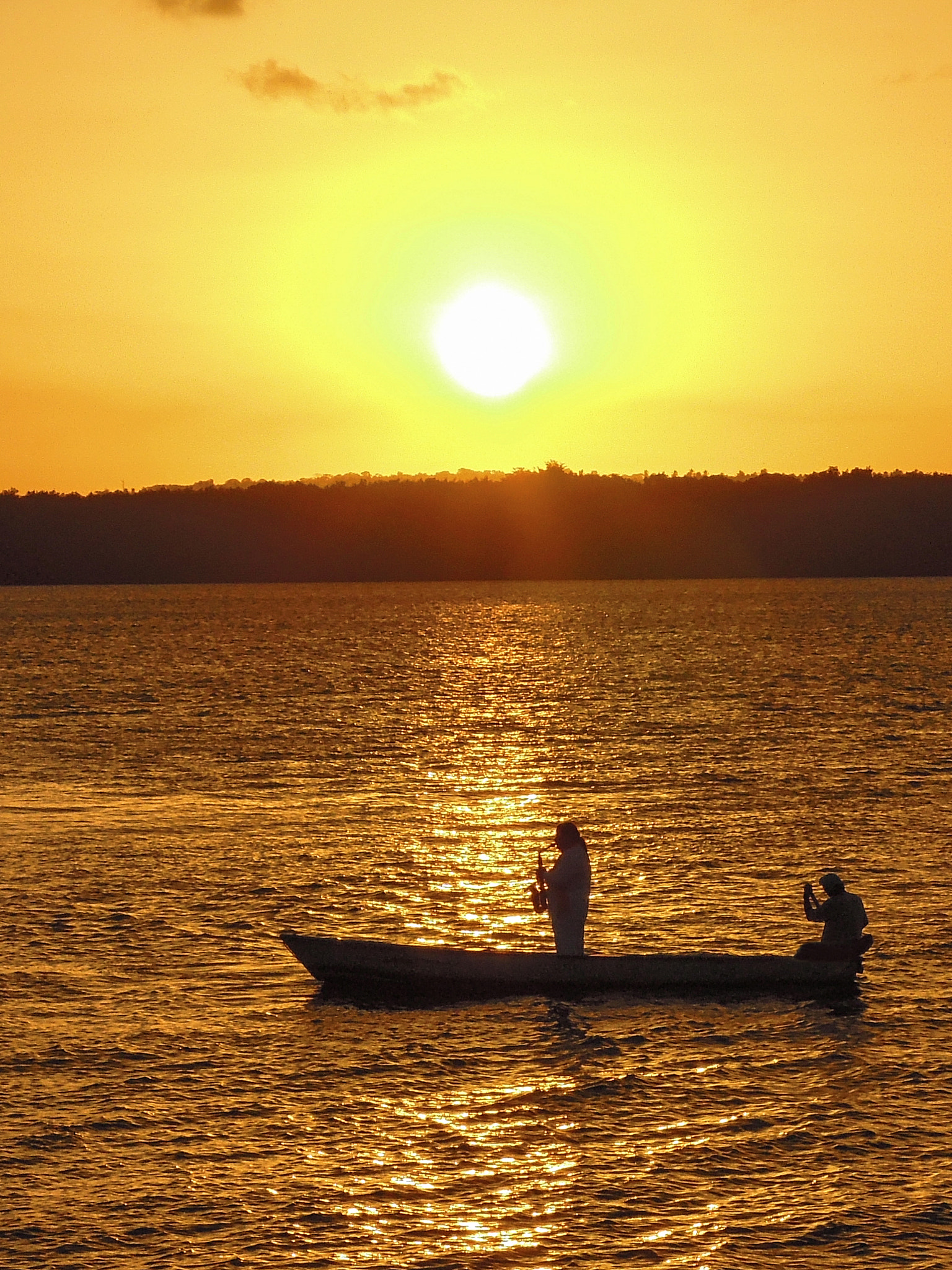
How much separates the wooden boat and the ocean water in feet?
1.04

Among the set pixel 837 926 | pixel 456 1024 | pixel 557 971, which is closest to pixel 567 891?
pixel 557 971

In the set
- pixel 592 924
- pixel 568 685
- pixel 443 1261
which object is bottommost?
pixel 443 1261

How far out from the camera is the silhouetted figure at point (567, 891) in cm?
2339

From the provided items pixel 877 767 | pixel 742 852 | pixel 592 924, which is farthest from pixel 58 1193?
pixel 877 767

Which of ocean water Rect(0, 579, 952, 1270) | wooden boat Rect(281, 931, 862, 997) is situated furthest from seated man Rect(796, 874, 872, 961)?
ocean water Rect(0, 579, 952, 1270)

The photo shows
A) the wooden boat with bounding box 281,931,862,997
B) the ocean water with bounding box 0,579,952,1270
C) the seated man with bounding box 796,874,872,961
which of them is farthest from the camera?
the seated man with bounding box 796,874,872,961

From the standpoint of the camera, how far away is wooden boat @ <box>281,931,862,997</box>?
23781 millimetres

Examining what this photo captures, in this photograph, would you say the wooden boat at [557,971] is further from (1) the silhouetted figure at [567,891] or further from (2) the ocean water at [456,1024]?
(1) the silhouetted figure at [567,891]

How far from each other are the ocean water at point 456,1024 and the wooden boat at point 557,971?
0.32m

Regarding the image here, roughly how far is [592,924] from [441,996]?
5834 millimetres

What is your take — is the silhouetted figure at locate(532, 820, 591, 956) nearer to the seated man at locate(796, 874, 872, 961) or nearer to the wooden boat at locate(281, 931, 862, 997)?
the wooden boat at locate(281, 931, 862, 997)

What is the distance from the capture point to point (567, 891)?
2356 cm

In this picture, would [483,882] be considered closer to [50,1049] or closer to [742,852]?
[742,852]

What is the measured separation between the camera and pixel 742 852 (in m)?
36.6
